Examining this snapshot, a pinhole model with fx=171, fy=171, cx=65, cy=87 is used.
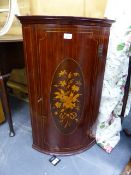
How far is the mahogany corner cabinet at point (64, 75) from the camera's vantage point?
946 millimetres

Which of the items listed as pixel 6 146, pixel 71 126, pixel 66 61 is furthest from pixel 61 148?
pixel 66 61

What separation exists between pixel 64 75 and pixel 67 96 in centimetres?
15

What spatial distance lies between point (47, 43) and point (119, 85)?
0.62 m

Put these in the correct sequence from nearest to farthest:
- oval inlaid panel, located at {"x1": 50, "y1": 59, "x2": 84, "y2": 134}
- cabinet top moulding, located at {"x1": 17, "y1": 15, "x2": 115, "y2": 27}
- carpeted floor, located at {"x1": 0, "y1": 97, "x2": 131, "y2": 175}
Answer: cabinet top moulding, located at {"x1": 17, "y1": 15, "x2": 115, "y2": 27} → oval inlaid panel, located at {"x1": 50, "y1": 59, "x2": 84, "y2": 134} → carpeted floor, located at {"x1": 0, "y1": 97, "x2": 131, "y2": 175}

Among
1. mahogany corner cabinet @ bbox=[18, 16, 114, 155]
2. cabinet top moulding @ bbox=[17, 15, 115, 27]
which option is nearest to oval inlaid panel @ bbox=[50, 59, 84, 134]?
mahogany corner cabinet @ bbox=[18, 16, 114, 155]

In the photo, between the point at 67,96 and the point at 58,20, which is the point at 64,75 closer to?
the point at 67,96

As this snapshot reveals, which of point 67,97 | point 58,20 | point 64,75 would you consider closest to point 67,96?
point 67,97

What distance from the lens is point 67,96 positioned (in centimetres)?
111

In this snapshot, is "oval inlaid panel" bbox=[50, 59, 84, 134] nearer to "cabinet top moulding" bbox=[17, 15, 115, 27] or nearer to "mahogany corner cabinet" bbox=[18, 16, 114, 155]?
"mahogany corner cabinet" bbox=[18, 16, 114, 155]

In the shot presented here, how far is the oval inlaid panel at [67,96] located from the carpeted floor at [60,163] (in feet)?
A: 0.87

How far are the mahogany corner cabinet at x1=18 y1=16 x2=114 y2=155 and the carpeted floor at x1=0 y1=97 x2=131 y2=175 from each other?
0.28 ft

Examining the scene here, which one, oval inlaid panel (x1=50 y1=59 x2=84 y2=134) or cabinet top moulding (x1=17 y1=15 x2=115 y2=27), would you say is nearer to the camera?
cabinet top moulding (x1=17 y1=15 x2=115 y2=27)

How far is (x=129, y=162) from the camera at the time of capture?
1.25 m

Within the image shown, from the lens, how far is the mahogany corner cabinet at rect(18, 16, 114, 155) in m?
0.95
